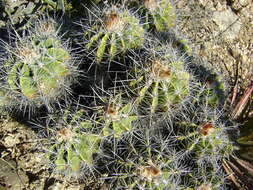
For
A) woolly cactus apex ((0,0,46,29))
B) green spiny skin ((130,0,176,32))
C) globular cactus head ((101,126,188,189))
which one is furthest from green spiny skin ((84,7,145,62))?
woolly cactus apex ((0,0,46,29))

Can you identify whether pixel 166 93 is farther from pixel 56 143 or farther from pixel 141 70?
pixel 56 143

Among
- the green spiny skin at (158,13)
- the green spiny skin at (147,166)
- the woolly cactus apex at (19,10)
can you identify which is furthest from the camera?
the woolly cactus apex at (19,10)

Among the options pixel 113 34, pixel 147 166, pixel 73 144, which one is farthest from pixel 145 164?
pixel 113 34

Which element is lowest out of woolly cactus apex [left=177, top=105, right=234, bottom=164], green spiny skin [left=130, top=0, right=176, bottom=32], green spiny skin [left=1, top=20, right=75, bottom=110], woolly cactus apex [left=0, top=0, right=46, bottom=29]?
woolly cactus apex [left=0, top=0, right=46, bottom=29]

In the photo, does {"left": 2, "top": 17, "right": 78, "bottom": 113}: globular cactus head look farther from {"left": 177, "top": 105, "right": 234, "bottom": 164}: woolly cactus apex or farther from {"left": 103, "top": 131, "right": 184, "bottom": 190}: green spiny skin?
{"left": 177, "top": 105, "right": 234, "bottom": 164}: woolly cactus apex

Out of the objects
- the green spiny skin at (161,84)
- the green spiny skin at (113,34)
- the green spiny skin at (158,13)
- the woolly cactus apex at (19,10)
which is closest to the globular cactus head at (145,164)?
the green spiny skin at (161,84)

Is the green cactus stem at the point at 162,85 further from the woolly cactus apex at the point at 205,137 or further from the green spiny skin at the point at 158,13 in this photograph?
the green spiny skin at the point at 158,13

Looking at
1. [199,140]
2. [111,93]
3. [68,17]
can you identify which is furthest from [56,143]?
[68,17]
